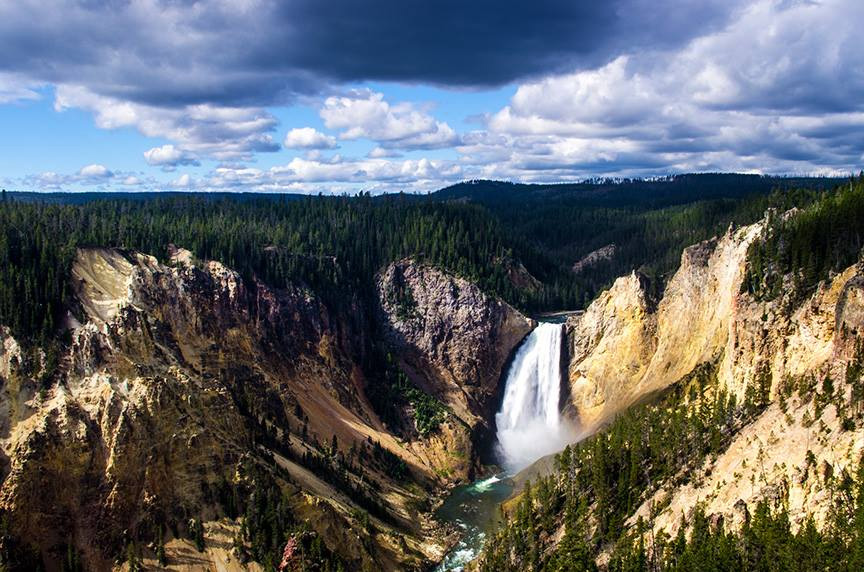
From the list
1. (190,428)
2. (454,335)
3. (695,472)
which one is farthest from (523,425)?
(190,428)

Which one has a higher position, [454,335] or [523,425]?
[454,335]

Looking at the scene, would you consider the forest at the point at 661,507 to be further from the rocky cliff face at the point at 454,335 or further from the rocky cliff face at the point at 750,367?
the rocky cliff face at the point at 454,335

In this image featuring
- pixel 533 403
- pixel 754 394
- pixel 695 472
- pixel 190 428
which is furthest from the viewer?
pixel 533 403

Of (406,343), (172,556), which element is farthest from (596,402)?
(172,556)

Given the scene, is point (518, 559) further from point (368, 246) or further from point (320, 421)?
point (368, 246)

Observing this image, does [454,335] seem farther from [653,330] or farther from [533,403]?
[653,330]

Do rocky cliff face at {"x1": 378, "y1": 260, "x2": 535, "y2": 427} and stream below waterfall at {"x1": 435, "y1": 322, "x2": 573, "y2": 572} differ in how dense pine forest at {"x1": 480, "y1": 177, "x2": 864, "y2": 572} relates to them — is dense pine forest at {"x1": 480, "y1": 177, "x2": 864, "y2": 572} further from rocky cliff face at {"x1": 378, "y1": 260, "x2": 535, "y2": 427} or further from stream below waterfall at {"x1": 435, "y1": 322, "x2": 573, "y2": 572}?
rocky cliff face at {"x1": 378, "y1": 260, "x2": 535, "y2": 427}

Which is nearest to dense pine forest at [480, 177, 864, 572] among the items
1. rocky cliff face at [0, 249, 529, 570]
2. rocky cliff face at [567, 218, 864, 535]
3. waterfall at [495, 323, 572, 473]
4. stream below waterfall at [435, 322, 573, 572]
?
rocky cliff face at [567, 218, 864, 535]

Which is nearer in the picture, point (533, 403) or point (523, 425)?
point (523, 425)
